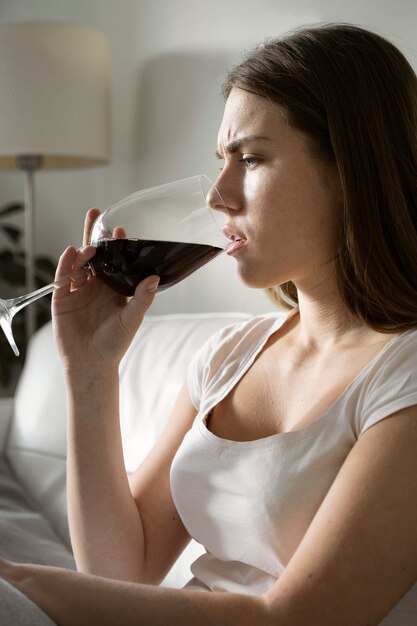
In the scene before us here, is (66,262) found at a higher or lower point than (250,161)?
lower

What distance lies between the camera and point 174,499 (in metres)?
1.36

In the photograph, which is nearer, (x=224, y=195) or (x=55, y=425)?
(x=224, y=195)

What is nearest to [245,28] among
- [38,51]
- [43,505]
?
[38,51]

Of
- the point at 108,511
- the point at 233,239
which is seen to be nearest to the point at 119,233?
the point at 233,239

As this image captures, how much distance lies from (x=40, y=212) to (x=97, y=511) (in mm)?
2602

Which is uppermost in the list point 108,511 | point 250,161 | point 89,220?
point 250,161

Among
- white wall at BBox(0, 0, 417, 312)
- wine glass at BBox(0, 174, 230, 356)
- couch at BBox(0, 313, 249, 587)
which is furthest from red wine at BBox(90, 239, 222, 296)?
white wall at BBox(0, 0, 417, 312)

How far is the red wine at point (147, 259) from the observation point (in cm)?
124

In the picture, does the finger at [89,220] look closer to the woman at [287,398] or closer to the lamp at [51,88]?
the woman at [287,398]

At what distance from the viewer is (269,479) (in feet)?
3.85

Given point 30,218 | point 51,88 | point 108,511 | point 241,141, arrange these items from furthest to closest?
point 30,218 → point 51,88 → point 108,511 → point 241,141

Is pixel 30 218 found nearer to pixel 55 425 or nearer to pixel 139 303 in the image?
pixel 55 425

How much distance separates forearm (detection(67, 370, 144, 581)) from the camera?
1413 millimetres

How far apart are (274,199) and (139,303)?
25 centimetres
